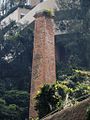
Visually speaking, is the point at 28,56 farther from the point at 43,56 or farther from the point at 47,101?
the point at 47,101

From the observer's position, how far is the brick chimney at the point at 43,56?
20.5 metres

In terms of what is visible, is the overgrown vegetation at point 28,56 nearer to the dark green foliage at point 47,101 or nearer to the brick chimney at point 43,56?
the brick chimney at point 43,56

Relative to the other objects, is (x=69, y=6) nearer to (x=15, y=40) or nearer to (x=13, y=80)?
(x=15, y=40)

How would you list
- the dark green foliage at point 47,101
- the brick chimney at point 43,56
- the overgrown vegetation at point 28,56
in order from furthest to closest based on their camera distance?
the overgrown vegetation at point 28,56 → the brick chimney at point 43,56 → the dark green foliage at point 47,101

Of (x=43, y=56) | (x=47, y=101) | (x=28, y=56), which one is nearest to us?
(x=47, y=101)

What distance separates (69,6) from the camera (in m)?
29.8

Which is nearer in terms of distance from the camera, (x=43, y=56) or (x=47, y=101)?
(x=47, y=101)

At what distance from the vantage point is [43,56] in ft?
70.2

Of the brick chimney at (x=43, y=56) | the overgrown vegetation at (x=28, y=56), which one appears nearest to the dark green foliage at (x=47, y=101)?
the brick chimney at (x=43, y=56)

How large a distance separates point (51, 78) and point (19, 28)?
33.5ft

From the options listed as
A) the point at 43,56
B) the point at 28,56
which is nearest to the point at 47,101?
the point at 43,56

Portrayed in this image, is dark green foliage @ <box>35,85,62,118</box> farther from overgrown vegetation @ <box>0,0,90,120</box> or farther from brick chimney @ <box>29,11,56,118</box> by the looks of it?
overgrown vegetation @ <box>0,0,90,120</box>

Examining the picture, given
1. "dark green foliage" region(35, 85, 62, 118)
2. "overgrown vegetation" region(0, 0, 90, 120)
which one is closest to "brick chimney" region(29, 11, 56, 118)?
Result: "overgrown vegetation" region(0, 0, 90, 120)

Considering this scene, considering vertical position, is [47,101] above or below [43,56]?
below
